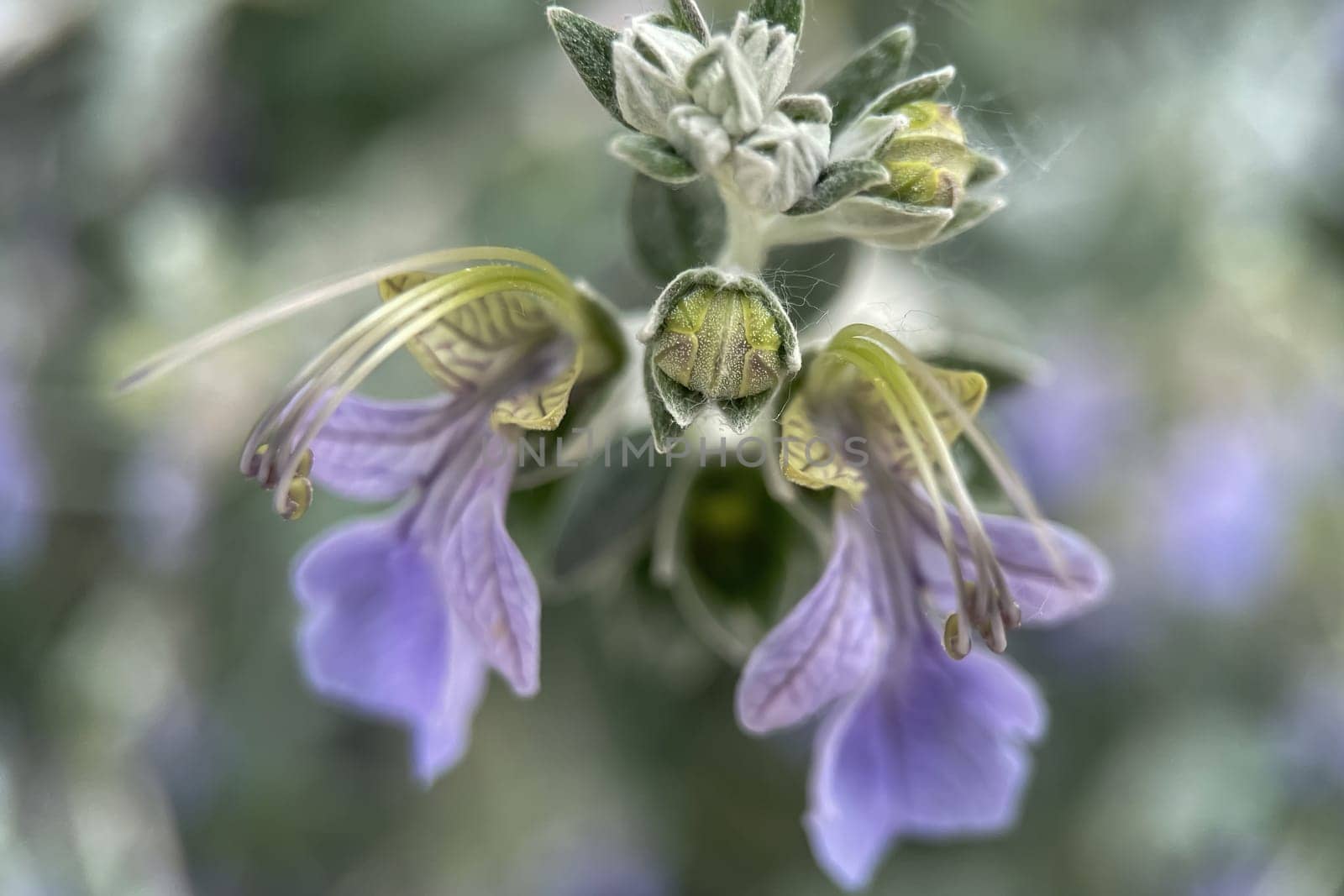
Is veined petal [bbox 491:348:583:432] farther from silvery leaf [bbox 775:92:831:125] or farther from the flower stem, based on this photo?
silvery leaf [bbox 775:92:831:125]

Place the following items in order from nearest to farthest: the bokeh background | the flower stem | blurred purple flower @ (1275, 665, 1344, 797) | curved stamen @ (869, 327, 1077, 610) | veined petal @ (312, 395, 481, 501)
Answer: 1. curved stamen @ (869, 327, 1077, 610)
2. the flower stem
3. veined petal @ (312, 395, 481, 501)
4. the bokeh background
5. blurred purple flower @ (1275, 665, 1344, 797)

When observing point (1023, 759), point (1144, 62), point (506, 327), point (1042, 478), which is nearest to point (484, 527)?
point (506, 327)

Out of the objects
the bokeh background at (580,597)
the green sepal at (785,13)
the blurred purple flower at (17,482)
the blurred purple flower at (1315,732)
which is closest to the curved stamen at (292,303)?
the green sepal at (785,13)

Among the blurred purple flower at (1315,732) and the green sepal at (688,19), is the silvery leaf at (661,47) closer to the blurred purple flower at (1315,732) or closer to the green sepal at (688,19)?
the green sepal at (688,19)

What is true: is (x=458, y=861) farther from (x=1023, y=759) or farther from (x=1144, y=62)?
(x=1144, y=62)

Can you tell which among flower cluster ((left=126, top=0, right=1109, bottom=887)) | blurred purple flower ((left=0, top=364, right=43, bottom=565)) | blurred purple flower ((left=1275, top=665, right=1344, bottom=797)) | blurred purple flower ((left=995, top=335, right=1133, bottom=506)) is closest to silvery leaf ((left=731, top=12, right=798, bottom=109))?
flower cluster ((left=126, top=0, right=1109, bottom=887))

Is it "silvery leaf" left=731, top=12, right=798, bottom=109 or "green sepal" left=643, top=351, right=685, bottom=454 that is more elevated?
"silvery leaf" left=731, top=12, right=798, bottom=109

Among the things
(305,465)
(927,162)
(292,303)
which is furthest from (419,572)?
(927,162)

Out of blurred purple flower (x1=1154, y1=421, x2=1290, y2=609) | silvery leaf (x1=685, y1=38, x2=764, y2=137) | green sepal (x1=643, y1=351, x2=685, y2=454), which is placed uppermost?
silvery leaf (x1=685, y1=38, x2=764, y2=137)
